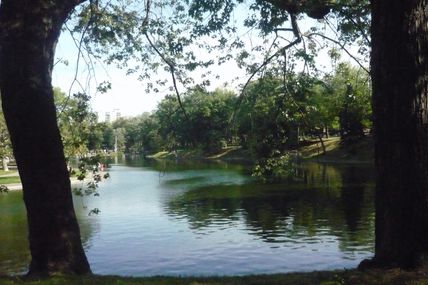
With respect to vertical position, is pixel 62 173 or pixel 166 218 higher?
pixel 62 173

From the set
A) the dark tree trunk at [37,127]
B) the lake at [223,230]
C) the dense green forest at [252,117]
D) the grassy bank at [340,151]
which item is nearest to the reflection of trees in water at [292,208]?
the lake at [223,230]

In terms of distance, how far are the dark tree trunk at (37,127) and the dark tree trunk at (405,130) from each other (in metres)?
4.38

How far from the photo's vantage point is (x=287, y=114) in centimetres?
1162

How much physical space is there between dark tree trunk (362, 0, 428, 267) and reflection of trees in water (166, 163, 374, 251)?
1588cm

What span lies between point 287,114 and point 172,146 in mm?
2783

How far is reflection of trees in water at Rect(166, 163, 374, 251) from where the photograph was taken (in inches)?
959

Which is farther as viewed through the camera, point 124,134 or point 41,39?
point 124,134

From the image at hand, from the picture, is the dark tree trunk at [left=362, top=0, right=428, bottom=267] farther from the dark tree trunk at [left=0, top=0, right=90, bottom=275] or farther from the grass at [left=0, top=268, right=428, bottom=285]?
the dark tree trunk at [left=0, top=0, right=90, bottom=275]

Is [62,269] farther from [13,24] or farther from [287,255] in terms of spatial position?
[287,255]

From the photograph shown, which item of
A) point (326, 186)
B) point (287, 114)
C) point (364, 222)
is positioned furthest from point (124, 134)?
point (287, 114)

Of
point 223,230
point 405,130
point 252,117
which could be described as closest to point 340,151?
point 223,230

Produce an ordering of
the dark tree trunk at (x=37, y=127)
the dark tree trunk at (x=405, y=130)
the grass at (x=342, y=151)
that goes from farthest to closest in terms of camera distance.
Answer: the grass at (x=342, y=151) < the dark tree trunk at (x=37, y=127) < the dark tree trunk at (x=405, y=130)

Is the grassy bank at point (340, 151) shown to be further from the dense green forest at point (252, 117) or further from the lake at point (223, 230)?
the dense green forest at point (252, 117)

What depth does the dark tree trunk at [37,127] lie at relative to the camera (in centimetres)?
695
